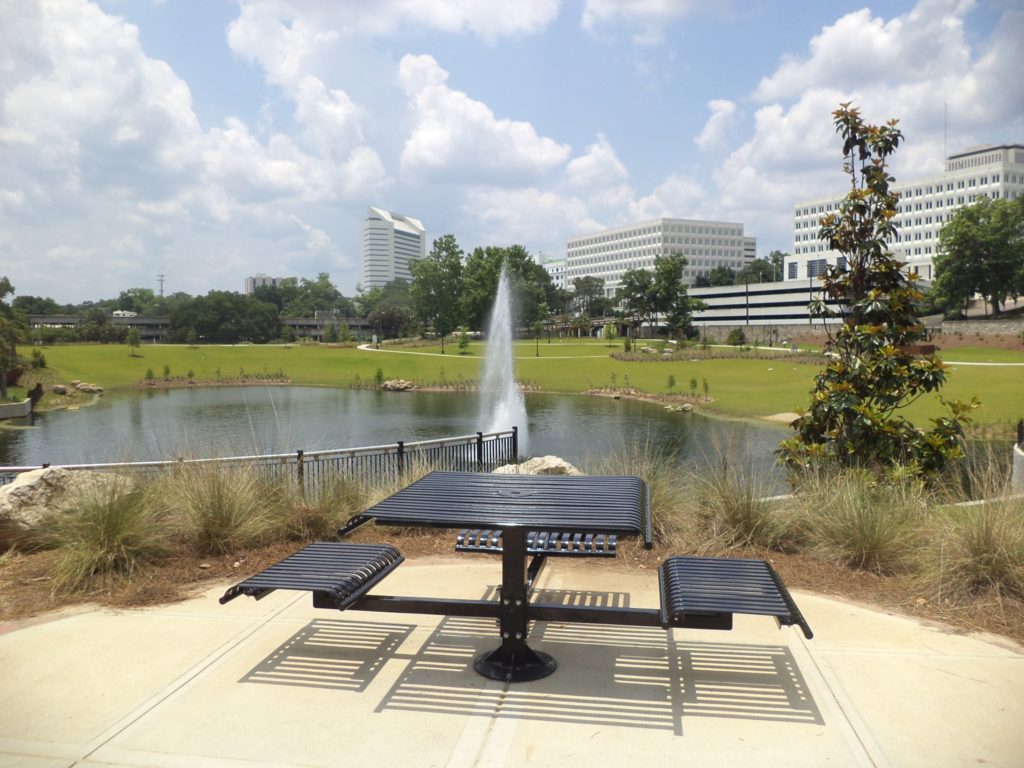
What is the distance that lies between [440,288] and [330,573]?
103067 millimetres

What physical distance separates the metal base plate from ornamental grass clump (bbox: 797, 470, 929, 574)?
3024 mm

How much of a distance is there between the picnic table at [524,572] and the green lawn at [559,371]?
25.6 metres

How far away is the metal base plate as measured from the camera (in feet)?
13.5

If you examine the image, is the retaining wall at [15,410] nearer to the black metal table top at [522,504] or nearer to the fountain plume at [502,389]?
the fountain plume at [502,389]

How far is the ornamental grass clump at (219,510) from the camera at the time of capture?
639 centimetres

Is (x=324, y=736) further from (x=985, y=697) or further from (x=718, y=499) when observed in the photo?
(x=718, y=499)

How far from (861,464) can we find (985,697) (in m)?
5.39

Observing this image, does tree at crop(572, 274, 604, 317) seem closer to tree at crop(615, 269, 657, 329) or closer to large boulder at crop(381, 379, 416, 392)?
tree at crop(615, 269, 657, 329)

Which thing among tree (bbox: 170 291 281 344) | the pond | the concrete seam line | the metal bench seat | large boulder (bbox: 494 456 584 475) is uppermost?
tree (bbox: 170 291 281 344)

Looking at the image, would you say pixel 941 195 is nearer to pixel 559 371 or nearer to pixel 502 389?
pixel 559 371

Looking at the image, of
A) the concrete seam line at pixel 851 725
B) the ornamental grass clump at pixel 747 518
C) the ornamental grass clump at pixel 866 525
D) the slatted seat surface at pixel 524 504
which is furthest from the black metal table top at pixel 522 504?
the ornamental grass clump at pixel 866 525

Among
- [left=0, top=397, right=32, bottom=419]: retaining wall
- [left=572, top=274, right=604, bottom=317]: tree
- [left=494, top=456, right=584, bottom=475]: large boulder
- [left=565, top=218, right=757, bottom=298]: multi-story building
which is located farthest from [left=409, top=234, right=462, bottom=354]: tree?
[left=494, top=456, right=584, bottom=475]: large boulder

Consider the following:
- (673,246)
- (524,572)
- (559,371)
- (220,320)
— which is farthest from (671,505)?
(673,246)

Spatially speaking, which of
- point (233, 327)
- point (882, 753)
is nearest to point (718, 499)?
point (882, 753)
